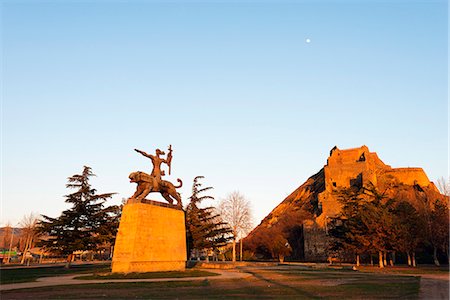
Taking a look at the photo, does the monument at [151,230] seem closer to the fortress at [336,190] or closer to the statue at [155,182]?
the statue at [155,182]

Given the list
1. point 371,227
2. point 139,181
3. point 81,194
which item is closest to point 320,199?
point 371,227

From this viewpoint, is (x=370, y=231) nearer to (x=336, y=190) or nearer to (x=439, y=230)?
(x=439, y=230)

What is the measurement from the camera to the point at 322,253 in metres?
53.9

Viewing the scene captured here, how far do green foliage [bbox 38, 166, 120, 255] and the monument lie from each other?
11.8 metres

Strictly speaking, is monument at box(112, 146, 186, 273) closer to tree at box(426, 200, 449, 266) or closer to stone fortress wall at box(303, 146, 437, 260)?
tree at box(426, 200, 449, 266)

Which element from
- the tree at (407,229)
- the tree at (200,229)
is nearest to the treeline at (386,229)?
the tree at (407,229)

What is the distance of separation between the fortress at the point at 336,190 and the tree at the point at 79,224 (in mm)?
36831

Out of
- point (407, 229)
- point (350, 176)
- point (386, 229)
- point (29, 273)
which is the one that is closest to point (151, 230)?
point (29, 273)

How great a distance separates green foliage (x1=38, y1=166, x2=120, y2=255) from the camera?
93.3ft

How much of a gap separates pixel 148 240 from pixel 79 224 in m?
14.0

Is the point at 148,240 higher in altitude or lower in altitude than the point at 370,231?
lower

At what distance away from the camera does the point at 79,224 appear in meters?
29.6

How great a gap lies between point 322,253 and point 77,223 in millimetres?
39660

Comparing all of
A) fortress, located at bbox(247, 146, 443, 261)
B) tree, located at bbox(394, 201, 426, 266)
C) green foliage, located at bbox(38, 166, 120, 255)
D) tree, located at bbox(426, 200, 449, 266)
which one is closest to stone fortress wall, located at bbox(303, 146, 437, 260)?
fortress, located at bbox(247, 146, 443, 261)
